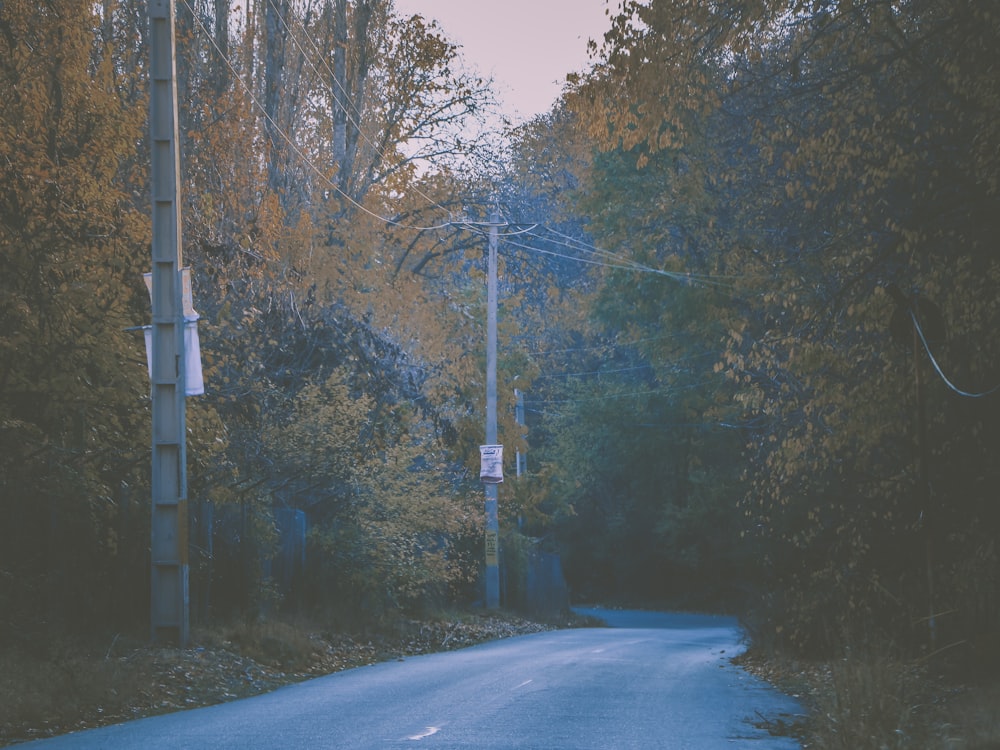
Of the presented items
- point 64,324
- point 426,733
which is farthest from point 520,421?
point 426,733

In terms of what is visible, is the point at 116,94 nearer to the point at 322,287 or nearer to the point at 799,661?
the point at 322,287

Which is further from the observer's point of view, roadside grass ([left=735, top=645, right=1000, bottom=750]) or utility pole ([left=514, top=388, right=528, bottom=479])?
utility pole ([left=514, top=388, right=528, bottom=479])

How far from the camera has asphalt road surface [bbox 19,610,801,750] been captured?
11562 mm

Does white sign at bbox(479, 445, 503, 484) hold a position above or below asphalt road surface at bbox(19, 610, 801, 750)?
above

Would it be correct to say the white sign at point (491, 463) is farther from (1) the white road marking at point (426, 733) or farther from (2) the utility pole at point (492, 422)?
(1) the white road marking at point (426, 733)

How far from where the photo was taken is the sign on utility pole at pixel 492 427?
3741cm

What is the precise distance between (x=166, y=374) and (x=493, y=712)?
5.86 metres

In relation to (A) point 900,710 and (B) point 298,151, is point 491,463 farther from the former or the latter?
(A) point 900,710

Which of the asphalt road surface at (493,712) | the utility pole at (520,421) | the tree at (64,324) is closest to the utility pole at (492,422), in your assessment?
the asphalt road surface at (493,712)

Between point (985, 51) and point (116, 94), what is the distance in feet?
40.0

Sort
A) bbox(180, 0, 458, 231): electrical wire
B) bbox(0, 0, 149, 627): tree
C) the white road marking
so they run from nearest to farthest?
the white road marking < bbox(0, 0, 149, 627): tree < bbox(180, 0, 458, 231): electrical wire

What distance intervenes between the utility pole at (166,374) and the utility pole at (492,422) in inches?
817

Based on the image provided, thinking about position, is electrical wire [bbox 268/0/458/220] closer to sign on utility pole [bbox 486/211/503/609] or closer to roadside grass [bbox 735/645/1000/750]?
sign on utility pole [bbox 486/211/503/609]

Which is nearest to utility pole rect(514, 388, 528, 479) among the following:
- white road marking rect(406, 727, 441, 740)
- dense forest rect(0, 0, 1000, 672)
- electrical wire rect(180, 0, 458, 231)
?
dense forest rect(0, 0, 1000, 672)
